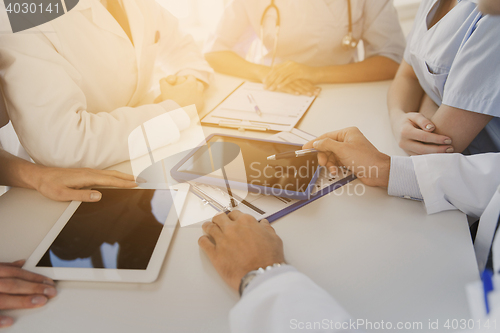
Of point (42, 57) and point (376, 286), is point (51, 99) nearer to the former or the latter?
point (42, 57)

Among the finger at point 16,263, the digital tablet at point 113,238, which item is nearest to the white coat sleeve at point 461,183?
the digital tablet at point 113,238

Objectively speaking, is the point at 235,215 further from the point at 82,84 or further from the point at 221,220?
the point at 82,84

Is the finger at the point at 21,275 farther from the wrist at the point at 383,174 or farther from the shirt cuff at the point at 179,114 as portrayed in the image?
the wrist at the point at 383,174

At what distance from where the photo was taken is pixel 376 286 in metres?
0.46

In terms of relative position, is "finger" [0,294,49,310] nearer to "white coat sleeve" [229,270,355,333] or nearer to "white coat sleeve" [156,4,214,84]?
"white coat sleeve" [229,270,355,333]

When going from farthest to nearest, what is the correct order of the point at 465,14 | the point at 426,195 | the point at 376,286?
1. the point at 465,14
2. the point at 426,195
3. the point at 376,286

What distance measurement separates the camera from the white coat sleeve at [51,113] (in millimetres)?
636

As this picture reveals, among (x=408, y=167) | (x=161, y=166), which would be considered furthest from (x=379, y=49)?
(x=161, y=166)

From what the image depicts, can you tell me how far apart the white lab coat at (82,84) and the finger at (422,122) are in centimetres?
63

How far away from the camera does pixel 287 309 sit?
40cm

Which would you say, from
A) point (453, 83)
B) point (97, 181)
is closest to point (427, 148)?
point (453, 83)

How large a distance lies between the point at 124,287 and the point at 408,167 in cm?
58

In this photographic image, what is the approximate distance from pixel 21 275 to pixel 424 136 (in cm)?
86

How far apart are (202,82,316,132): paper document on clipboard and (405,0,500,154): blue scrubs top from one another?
37 cm
